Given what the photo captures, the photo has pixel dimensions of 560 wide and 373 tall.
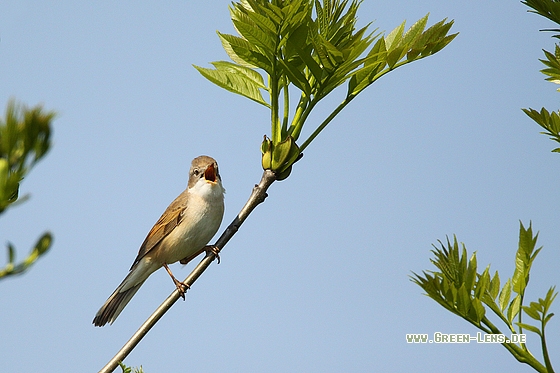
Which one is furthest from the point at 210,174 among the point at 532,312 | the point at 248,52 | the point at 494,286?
the point at 532,312

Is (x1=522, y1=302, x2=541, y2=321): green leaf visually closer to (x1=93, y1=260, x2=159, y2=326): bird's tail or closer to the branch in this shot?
the branch

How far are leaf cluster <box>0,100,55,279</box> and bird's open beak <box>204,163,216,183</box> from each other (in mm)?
5060

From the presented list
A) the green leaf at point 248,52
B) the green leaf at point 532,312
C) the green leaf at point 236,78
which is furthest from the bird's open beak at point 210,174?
the green leaf at point 532,312

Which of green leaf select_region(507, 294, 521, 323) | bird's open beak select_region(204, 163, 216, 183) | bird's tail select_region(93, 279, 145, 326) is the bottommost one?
bird's tail select_region(93, 279, 145, 326)

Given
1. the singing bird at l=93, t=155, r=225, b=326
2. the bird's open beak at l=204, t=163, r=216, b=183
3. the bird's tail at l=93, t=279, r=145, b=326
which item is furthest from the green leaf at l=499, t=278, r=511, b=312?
the bird's tail at l=93, t=279, r=145, b=326

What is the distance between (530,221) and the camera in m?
2.71

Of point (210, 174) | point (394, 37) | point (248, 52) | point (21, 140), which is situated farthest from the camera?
point (210, 174)

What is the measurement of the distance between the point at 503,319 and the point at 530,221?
0.45 m

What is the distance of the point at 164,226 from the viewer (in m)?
6.57

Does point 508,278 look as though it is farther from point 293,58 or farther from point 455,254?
point 293,58

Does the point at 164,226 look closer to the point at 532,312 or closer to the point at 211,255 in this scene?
the point at 211,255

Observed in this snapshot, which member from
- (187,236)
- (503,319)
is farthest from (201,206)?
(503,319)

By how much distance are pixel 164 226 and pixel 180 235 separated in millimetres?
504

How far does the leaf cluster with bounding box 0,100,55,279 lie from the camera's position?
1.09m
